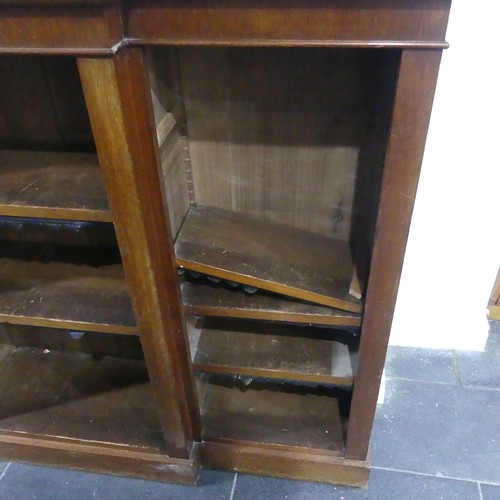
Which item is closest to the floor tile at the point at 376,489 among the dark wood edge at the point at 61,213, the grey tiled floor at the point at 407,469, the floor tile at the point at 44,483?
the grey tiled floor at the point at 407,469

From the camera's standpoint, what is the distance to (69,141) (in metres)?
0.99

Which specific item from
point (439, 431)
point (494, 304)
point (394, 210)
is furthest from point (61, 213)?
point (494, 304)

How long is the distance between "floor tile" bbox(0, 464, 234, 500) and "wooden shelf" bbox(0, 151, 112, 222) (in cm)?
73

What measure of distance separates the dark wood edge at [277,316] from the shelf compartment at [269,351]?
0.14 meters

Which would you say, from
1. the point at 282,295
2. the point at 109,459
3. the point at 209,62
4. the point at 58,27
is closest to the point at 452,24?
the point at 209,62

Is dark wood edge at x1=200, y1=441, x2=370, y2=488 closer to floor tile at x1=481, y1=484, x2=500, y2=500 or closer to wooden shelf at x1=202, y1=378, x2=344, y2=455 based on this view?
wooden shelf at x1=202, y1=378, x2=344, y2=455

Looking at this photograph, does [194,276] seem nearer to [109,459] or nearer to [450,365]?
[109,459]

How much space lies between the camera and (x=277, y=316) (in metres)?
0.94

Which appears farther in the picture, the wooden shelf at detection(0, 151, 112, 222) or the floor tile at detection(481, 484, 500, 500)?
the floor tile at detection(481, 484, 500, 500)

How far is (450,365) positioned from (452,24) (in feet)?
2.98

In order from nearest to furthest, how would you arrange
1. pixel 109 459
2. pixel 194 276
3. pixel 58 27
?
pixel 58 27
pixel 194 276
pixel 109 459

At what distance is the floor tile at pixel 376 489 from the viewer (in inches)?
46.1

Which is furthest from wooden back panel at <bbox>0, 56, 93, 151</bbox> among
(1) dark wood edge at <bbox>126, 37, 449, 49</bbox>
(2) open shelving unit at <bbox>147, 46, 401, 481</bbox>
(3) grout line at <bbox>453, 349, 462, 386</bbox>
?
(3) grout line at <bbox>453, 349, 462, 386</bbox>

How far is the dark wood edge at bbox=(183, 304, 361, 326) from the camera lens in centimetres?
91
